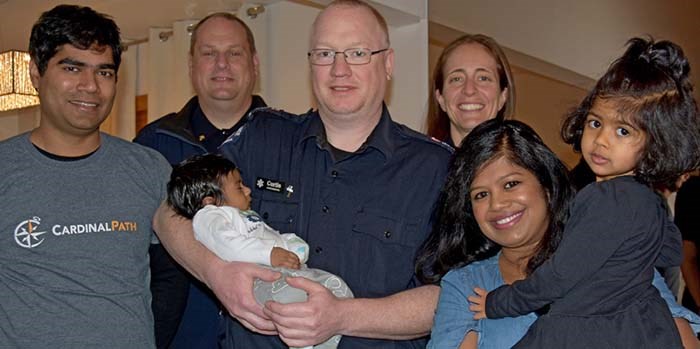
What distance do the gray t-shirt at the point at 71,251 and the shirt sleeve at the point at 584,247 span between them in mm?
1135

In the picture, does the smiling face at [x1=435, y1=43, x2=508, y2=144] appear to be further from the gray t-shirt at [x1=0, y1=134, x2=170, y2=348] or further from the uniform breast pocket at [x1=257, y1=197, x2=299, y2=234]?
the gray t-shirt at [x1=0, y1=134, x2=170, y2=348]

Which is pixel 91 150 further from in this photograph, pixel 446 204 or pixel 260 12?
pixel 260 12

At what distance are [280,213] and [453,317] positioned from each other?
619mm

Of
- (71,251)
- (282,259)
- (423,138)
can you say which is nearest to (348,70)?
(423,138)

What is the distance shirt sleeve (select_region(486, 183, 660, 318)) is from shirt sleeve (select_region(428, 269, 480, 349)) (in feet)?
0.54

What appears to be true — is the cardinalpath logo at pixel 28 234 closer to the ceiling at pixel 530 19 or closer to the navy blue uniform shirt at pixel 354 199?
the navy blue uniform shirt at pixel 354 199

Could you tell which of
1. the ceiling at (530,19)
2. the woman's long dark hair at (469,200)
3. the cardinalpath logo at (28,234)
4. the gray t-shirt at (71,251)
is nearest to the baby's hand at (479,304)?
the woman's long dark hair at (469,200)

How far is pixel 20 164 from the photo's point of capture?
7.75ft

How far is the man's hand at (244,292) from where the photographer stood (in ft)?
7.06

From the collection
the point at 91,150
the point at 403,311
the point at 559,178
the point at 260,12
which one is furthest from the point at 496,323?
the point at 260,12

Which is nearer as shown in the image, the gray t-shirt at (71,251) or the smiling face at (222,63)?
the gray t-shirt at (71,251)

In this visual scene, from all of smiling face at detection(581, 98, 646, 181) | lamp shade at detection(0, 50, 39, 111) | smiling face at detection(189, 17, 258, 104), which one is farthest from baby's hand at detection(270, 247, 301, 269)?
lamp shade at detection(0, 50, 39, 111)

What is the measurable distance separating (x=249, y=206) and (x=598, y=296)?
1044 millimetres

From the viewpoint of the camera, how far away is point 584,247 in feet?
6.42
